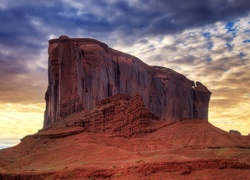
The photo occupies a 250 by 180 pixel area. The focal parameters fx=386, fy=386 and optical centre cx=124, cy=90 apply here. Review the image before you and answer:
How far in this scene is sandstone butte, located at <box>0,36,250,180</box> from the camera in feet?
92.8

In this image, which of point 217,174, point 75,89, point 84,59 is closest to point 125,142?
point 217,174

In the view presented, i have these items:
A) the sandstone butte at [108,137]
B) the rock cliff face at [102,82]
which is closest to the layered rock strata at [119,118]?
the sandstone butte at [108,137]

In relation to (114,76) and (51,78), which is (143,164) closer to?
(51,78)

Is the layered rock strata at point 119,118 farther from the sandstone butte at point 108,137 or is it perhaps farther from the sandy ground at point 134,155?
the sandy ground at point 134,155

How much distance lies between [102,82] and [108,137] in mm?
39180

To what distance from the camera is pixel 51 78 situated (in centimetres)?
8331

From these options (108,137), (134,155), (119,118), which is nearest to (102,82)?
(119,118)

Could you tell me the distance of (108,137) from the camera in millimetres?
49406

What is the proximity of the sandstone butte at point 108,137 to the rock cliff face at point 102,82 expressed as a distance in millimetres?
215

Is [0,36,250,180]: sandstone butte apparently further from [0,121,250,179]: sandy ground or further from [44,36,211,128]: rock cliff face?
[44,36,211,128]: rock cliff face

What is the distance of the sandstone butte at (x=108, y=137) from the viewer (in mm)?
28281

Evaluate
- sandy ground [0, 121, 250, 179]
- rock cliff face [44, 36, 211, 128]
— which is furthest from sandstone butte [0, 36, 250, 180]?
rock cliff face [44, 36, 211, 128]

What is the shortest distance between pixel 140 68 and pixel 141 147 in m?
71.5

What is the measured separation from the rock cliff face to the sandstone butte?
215 mm
